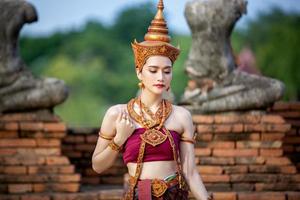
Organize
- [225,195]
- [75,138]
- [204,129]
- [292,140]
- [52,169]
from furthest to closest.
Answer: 1. [292,140]
2. [75,138]
3. [204,129]
4. [52,169]
5. [225,195]

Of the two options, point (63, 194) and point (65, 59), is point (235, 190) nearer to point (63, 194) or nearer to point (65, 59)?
point (63, 194)

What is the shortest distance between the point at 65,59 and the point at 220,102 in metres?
42.6

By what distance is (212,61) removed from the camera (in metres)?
10.7

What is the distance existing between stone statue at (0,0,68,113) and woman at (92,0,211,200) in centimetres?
273

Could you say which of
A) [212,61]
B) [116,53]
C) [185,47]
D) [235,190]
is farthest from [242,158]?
[116,53]

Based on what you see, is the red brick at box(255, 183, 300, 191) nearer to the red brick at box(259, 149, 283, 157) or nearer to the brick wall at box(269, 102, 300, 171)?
the red brick at box(259, 149, 283, 157)

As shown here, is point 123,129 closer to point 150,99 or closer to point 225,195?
point 150,99

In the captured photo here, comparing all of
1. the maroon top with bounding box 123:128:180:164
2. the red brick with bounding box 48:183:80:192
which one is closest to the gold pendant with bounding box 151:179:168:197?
the maroon top with bounding box 123:128:180:164

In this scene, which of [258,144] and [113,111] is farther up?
[258,144]

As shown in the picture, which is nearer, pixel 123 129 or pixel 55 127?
pixel 123 129

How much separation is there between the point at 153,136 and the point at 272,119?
3.05m

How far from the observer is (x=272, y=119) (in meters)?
10.5

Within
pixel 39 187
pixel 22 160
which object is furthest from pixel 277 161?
pixel 22 160

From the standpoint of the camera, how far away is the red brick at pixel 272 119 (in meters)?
10.5
